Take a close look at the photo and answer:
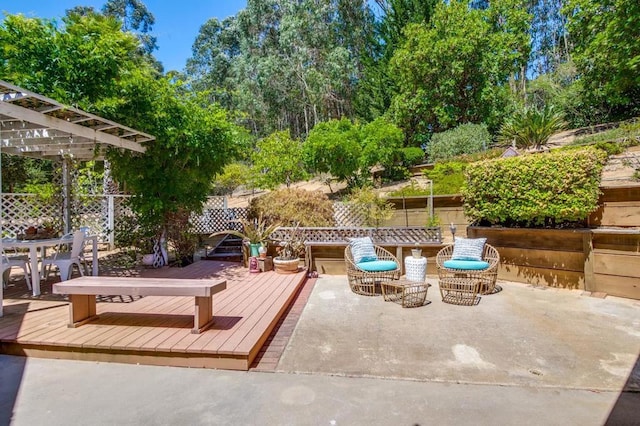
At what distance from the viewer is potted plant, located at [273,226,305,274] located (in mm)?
6270

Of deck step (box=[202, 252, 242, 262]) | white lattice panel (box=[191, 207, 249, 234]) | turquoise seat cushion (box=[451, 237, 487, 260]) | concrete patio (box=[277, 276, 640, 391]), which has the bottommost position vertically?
concrete patio (box=[277, 276, 640, 391])

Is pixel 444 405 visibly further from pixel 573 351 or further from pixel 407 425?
pixel 573 351

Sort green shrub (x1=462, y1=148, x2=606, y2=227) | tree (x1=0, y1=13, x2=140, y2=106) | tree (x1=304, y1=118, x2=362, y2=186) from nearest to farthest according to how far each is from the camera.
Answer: tree (x1=0, y1=13, x2=140, y2=106)
green shrub (x1=462, y1=148, x2=606, y2=227)
tree (x1=304, y1=118, x2=362, y2=186)

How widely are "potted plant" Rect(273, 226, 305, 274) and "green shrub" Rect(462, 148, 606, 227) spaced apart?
3182mm

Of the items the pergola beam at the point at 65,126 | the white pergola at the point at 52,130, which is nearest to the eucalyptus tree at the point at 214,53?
the white pergola at the point at 52,130

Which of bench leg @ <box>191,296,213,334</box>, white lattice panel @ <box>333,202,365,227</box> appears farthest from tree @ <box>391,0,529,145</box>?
bench leg @ <box>191,296,213,334</box>

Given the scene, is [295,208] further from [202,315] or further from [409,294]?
[202,315]

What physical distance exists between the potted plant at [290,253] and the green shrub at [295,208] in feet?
1.97

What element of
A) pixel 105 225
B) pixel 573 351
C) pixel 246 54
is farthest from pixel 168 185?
pixel 246 54

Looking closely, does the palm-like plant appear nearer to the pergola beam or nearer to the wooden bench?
the pergola beam

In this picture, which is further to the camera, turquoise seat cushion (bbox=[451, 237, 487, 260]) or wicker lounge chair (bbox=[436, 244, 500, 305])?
turquoise seat cushion (bbox=[451, 237, 487, 260])

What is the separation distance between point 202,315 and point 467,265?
392 cm

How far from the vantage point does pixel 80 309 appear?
3.51 m

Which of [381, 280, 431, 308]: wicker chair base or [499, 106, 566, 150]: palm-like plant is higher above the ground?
[499, 106, 566, 150]: palm-like plant
